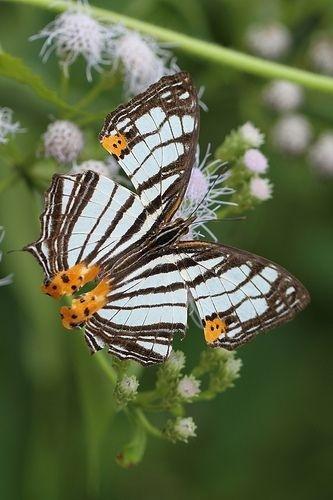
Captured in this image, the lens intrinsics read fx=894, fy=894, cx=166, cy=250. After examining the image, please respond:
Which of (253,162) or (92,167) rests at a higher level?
(92,167)

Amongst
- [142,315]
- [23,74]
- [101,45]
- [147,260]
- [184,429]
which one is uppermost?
[101,45]

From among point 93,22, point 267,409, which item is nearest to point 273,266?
point 93,22

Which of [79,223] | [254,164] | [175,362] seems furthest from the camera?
[254,164]

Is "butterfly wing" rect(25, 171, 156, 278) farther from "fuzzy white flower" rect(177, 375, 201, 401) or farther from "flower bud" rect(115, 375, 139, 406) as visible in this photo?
"fuzzy white flower" rect(177, 375, 201, 401)

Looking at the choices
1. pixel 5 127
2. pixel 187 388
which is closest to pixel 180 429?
pixel 187 388

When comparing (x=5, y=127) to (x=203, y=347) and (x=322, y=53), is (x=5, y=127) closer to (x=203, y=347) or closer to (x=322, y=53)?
(x=203, y=347)

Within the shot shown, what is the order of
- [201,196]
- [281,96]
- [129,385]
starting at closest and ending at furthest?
1. [129,385]
2. [201,196]
3. [281,96]

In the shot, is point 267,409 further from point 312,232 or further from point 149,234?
point 149,234
